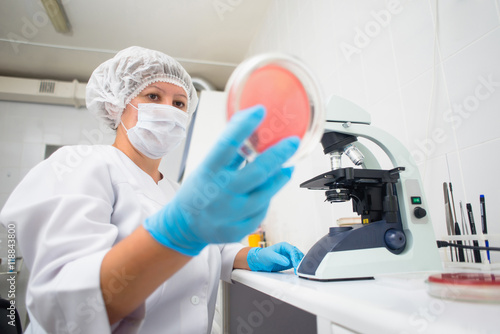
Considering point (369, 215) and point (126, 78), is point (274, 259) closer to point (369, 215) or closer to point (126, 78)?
point (369, 215)

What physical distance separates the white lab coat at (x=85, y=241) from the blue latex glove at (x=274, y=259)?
150 millimetres

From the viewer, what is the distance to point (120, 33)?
8.82 ft

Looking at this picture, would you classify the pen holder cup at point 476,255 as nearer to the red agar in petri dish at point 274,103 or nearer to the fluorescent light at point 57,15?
the red agar in petri dish at point 274,103

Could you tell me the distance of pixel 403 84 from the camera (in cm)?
105

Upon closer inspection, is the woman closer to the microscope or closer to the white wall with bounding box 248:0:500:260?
the microscope

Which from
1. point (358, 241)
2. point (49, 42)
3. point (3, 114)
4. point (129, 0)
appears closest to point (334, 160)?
point (358, 241)

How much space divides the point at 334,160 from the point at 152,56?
814 mm

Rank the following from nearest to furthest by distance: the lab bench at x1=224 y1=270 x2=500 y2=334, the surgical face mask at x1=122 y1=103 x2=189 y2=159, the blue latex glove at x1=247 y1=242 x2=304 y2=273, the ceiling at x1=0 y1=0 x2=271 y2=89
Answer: the lab bench at x1=224 y1=270 x2=500 y2=334, the blue latex glove at x1=247 y1=242 x2=304 y2=273, the surgical face mask at x1=122 y1=103 x2=189 y2=159, the ceiling at x1=0 y1=0 x2=271 y2=89

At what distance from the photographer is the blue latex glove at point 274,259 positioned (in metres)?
0.88

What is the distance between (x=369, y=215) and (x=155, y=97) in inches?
33.5

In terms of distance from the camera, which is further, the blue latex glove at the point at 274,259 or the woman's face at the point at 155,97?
the woman's face at the point at 155,97

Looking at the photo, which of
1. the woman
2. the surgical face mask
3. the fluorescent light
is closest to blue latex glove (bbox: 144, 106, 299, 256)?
the woman

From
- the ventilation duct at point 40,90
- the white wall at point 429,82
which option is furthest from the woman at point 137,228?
the ventilation duct at point 40,90

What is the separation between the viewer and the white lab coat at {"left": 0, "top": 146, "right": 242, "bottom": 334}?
542 millimetres
